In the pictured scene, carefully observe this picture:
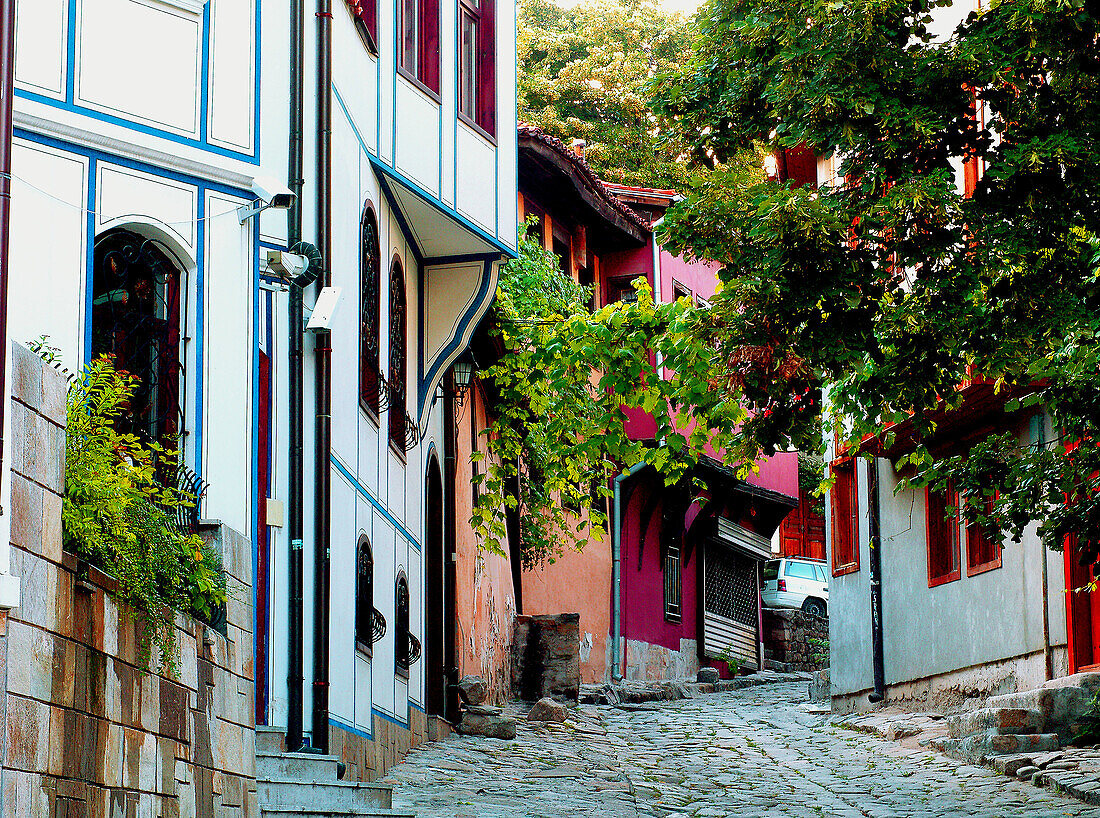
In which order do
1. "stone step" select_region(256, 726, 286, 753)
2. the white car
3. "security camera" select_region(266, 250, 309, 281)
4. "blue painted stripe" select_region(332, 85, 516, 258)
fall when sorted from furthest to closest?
the white car < "blue painted stripe" select_region(332, 85, 516, 258) < "security camera" select_region(266, 250, 309, 281) < "stone step" select_region(256, 726, 286, 753)

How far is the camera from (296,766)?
8.24 meters

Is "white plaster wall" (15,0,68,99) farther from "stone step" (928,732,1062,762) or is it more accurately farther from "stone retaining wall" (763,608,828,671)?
"stone retaining wall" (763,608,828,671)

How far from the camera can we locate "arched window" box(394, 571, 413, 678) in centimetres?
1249

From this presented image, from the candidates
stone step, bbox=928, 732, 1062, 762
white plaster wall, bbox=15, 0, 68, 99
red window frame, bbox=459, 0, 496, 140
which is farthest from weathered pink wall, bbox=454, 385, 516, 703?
white plaster wall, bbox=15, 0, 68, 99

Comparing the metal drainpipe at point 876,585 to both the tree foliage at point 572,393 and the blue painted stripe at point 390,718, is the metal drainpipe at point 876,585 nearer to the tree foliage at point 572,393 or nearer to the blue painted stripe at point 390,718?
the tree foliage at point 572,393

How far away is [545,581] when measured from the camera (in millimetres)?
21172

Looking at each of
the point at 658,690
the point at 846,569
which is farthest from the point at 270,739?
the point at 658,690

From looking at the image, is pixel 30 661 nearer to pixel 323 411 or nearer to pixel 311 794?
pixel 311 794

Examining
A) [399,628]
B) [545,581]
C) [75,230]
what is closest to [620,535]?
[545,581]

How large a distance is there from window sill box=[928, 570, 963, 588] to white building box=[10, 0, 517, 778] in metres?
6.12

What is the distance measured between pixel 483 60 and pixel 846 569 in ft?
29.3

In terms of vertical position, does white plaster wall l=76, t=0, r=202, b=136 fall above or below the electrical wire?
above

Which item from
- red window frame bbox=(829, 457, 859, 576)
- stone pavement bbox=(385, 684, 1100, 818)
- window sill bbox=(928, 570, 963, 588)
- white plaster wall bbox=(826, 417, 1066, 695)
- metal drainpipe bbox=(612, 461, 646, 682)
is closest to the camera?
stone pavement bbox=(385, 684, 1100, 818)

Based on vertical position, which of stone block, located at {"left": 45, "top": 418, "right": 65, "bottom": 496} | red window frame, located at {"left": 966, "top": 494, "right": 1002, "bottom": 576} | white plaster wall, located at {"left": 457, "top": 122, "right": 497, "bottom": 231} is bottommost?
stone block, located at {"left": 45, "top": 418, "right": 65, "bottom": 496}
